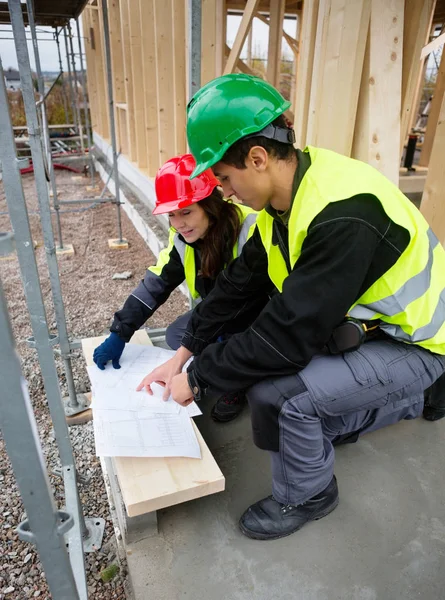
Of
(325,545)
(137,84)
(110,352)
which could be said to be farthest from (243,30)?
(137,84)

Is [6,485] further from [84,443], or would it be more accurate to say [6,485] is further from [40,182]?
[40,182]

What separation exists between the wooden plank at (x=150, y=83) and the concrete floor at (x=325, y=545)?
15.3ft

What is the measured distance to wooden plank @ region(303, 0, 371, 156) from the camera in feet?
6.42

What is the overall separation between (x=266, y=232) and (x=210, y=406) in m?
1.03

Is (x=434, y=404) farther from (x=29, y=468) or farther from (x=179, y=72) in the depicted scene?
(x=179, y=72)

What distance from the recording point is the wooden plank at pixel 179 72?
4.06 m

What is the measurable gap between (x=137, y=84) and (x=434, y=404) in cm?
567

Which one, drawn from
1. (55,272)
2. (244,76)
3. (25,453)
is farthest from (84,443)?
(244,76)

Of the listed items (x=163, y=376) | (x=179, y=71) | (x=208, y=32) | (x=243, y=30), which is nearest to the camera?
(x=163, y=376)

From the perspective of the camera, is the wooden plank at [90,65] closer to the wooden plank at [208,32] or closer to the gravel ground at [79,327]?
the gravel ground at [79,327]

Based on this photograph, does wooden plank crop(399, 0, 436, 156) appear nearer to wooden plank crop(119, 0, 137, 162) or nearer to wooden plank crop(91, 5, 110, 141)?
wooden plank crop(119, 0, 137, 162)

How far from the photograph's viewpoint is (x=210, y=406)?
2.28 meters

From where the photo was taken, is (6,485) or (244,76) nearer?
(244,76)

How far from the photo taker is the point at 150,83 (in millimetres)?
5547
